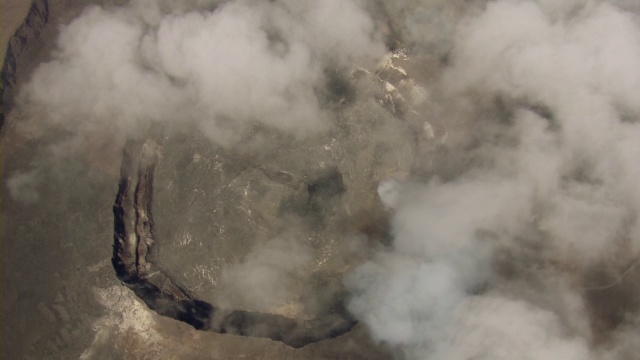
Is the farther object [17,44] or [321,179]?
[17,44]

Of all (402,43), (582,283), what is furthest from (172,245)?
(582,283)

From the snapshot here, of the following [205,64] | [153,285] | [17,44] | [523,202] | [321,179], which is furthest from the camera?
[17,44]

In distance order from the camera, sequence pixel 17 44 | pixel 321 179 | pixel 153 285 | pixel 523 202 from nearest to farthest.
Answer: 1. pixel 153 285
2. pixel 523 202
3. pixel 321 179
4. pixel 17 44

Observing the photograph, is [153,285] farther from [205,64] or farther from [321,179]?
[205,64]

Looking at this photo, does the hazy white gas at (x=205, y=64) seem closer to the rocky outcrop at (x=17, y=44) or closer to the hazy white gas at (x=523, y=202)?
the rocky outcrop at (x=17, y=44)

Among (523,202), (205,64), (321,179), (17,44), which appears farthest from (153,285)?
(523,202)

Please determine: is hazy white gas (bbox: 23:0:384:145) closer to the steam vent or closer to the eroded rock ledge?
the steam vent

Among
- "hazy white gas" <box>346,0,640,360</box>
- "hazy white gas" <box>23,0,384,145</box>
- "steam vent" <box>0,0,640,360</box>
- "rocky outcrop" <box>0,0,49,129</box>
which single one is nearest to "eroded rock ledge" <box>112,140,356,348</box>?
"steam vent" <box>0,0,640,360</box>
